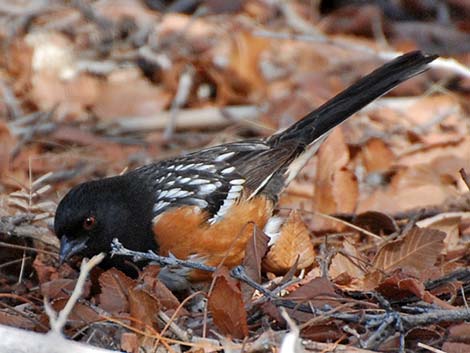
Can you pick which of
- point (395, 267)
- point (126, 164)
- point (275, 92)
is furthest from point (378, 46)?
point (395, 267)

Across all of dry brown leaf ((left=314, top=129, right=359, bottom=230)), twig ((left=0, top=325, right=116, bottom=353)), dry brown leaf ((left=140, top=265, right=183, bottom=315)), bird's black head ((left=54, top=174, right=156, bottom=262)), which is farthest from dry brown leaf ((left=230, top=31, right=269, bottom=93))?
twig ((left=0, top=325, right=116, bottom=353))

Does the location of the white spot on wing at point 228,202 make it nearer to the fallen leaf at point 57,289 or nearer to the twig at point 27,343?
the fallen leaf at point 57,289

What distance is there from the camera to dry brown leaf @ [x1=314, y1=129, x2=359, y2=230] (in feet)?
12.5

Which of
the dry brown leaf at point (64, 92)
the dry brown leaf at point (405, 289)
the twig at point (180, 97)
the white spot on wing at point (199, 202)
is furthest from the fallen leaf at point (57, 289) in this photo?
the dry brown leaf at point (64, 92)

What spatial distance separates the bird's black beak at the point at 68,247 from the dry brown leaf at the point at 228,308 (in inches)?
25.8

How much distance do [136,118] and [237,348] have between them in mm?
3075

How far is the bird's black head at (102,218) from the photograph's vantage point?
124 inches

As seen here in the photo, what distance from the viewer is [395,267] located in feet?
10.2

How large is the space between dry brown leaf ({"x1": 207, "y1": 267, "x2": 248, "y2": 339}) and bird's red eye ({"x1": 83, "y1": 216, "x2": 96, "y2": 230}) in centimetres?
65

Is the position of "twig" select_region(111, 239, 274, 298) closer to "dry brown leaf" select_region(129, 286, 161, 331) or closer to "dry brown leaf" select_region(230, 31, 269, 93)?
"dry brown leaf" select_region(129, 286, 161, 331)

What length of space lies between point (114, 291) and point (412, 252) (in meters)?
0.96

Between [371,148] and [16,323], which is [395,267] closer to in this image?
[16,323]

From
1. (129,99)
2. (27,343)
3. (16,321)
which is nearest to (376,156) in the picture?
(129,99)

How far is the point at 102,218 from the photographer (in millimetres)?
3238
